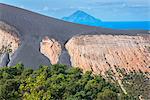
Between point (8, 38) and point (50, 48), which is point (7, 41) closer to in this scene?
point (8, 38)

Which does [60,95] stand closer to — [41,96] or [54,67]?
[41,96]

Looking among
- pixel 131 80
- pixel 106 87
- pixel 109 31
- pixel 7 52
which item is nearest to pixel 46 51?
pixel 7 52

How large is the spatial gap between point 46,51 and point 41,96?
46.6 feet

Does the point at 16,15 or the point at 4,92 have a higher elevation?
the point at 16,15

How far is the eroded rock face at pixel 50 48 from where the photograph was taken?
1147 inches

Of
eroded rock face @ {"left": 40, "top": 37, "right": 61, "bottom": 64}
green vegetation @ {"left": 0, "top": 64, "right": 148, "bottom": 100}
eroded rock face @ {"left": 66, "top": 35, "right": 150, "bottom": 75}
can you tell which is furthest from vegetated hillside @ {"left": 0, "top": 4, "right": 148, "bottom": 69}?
green vegetation @ {"left": 0, "top": 64, "right": 148, "bottom": 100}

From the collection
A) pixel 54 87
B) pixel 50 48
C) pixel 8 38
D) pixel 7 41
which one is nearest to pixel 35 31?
pixel 50 48

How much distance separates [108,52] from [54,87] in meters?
13.0

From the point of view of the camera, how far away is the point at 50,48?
96.4 feet

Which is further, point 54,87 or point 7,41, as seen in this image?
point 7,41

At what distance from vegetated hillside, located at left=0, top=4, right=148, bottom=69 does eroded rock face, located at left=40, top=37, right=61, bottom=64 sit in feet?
0.86

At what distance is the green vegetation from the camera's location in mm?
15859

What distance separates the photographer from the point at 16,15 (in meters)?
31.0

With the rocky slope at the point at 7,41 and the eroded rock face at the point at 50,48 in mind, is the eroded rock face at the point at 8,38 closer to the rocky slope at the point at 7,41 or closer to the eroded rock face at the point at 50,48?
the rocky slope at the point at 7,41
